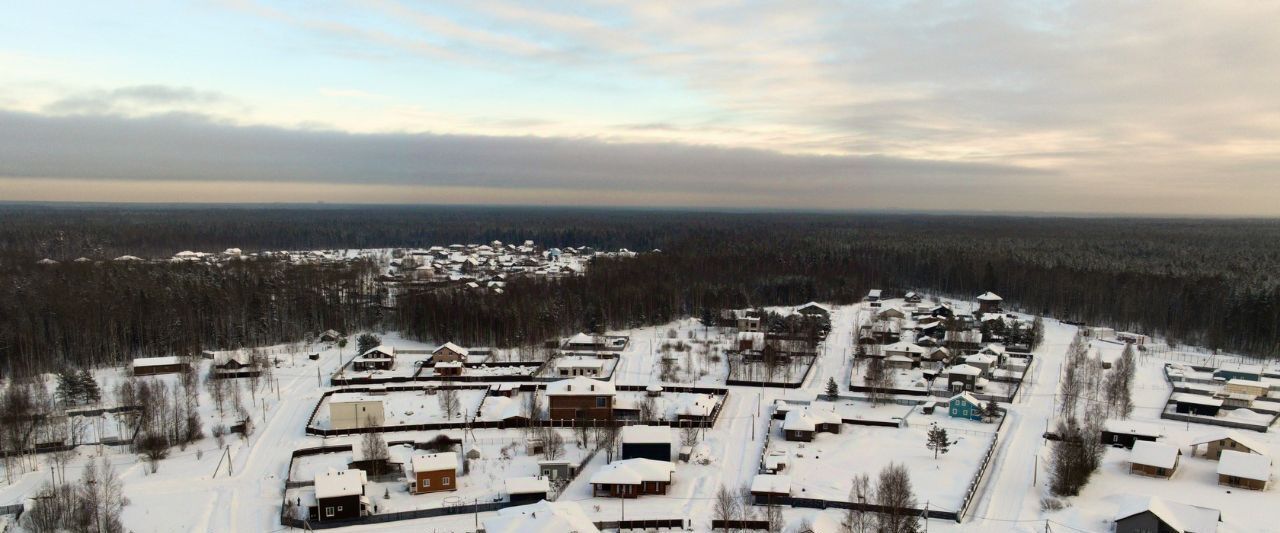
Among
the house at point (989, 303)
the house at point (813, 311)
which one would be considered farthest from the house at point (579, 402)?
the house at point (989, 303)

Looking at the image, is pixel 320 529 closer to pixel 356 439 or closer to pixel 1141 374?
pixel 356 439

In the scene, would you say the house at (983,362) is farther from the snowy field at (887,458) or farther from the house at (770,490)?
the house at (770,490)

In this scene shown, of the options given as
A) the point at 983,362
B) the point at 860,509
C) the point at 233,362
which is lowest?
the point at 860,509

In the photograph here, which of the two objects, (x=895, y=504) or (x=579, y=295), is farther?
(x=579, y=295)

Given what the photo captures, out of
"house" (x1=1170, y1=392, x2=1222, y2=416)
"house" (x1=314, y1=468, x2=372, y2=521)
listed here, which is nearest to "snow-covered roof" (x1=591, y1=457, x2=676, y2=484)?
"house" (x1=314, y1=468, x2=372, y2=521)

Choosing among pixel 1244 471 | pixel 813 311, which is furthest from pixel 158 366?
pixel 1244 471

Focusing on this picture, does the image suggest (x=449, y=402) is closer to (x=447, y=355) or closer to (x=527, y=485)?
(x=447, y=355)
